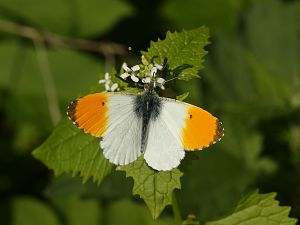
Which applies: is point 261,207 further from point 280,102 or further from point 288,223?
point 280,102

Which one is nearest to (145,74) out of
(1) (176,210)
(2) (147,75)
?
(2) (147,75)

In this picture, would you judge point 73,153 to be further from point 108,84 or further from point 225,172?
point 225,172

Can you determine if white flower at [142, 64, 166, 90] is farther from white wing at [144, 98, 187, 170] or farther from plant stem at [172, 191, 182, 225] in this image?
plant stem at [172, 191, 182, 225]

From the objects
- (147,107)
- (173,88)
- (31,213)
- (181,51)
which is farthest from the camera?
(173,88)

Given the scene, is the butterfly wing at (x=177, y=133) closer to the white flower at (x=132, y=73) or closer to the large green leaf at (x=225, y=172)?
the white flower at (x=132, y=73)

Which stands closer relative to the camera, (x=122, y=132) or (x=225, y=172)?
(x=122, y=132)

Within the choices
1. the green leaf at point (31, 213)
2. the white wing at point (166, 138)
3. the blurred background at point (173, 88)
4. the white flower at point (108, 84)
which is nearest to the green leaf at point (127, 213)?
the blurred background at point (173, 88)

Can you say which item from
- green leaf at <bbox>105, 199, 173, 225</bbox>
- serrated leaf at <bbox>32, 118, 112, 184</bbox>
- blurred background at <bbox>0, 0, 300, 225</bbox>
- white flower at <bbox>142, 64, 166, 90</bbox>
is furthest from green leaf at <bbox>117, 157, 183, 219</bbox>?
green leaf at <bbox>105, 199, 173, 225</bbox>
